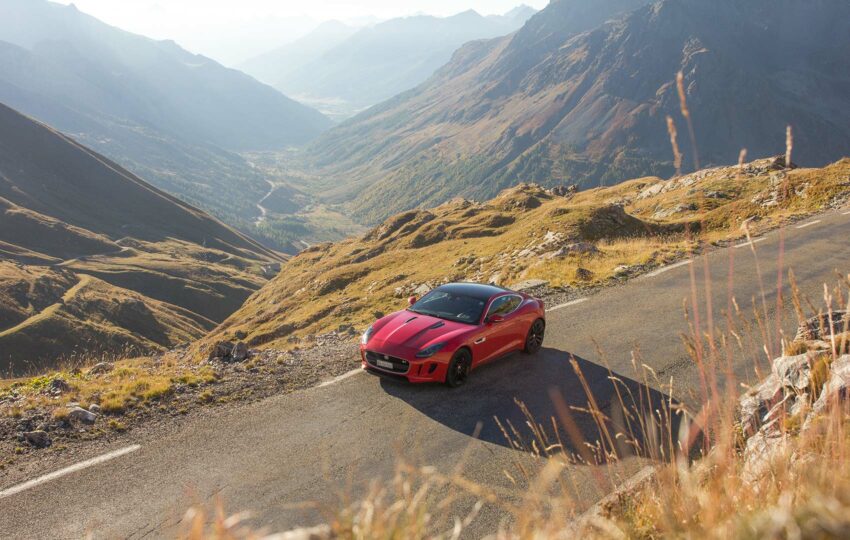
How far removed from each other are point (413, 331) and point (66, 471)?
6.55 meters

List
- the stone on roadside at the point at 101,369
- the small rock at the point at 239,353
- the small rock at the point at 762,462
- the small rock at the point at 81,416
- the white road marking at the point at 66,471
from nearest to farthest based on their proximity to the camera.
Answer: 1. the small rock at the point at 762,462
2. the white road marking at the point at 66,471
3. the small rock at the point at 81,416
4. the small rock at the point at 239,353
5. the stone on roadside at the point at 101,369

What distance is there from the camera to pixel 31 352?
324ft

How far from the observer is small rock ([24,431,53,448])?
9.95 metres

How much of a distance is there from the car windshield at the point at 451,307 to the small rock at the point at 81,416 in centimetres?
680

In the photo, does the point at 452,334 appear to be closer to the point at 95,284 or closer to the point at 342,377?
the point at 342,377

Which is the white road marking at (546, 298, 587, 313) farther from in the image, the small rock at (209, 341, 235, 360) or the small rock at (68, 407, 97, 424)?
the small rock at (68, 407, 97, 424)

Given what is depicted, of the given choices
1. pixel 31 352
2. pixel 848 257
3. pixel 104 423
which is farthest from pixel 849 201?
pixel 31 352

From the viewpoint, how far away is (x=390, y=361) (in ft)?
40.2

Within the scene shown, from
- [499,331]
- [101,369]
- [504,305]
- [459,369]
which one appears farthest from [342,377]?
[101,369]

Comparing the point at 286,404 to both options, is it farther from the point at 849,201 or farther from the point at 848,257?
the point at 849,201

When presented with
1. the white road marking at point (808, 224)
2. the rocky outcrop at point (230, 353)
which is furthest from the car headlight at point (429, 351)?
the white road marking at point (808, 224)

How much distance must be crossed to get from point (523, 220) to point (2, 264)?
396 ft

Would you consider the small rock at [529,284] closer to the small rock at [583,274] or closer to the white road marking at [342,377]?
the small rock at [583,274]

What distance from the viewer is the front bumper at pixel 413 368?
1193 cm
